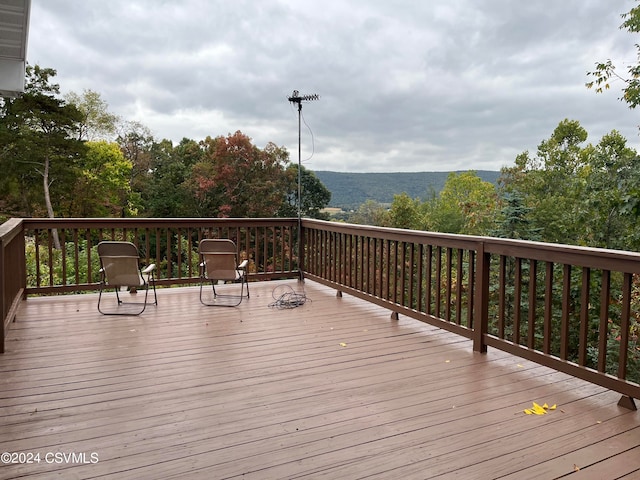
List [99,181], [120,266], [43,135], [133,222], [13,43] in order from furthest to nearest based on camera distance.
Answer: [99,181] → [43,135] → [133,222] → [120,266] → [13,43]

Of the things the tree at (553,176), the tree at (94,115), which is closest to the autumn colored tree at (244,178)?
the tree at (94,115)

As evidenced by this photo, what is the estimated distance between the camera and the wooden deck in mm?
2094

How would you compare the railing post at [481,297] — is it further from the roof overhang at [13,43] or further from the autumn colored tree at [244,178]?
the autumn colored tree at [244,178]

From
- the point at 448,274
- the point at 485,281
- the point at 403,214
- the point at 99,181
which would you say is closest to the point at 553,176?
the point at 403,214

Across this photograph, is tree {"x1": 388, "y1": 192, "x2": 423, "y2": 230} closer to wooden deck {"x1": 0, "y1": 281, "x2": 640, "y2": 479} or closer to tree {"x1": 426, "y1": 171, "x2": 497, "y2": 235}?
tree {"x1": 426, "y1": 171, "x2": 497, "y2": 235}

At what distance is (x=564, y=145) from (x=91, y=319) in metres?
21.8

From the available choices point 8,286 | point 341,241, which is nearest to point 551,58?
point 341,241

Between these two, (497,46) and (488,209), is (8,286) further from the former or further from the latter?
(488,209)

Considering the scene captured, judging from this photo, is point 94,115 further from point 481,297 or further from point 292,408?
point 292,408

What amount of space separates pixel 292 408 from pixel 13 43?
3.69 m

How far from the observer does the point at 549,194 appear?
19531 millimetres

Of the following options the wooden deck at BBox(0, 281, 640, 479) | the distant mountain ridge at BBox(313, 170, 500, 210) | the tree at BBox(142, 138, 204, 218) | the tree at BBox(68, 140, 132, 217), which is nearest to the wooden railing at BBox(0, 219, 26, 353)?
the wooden deck at BBox(0, 281, 640, 479)

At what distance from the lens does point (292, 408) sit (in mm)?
2670

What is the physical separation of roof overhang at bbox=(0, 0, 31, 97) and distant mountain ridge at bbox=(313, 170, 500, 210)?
59.4 feet
